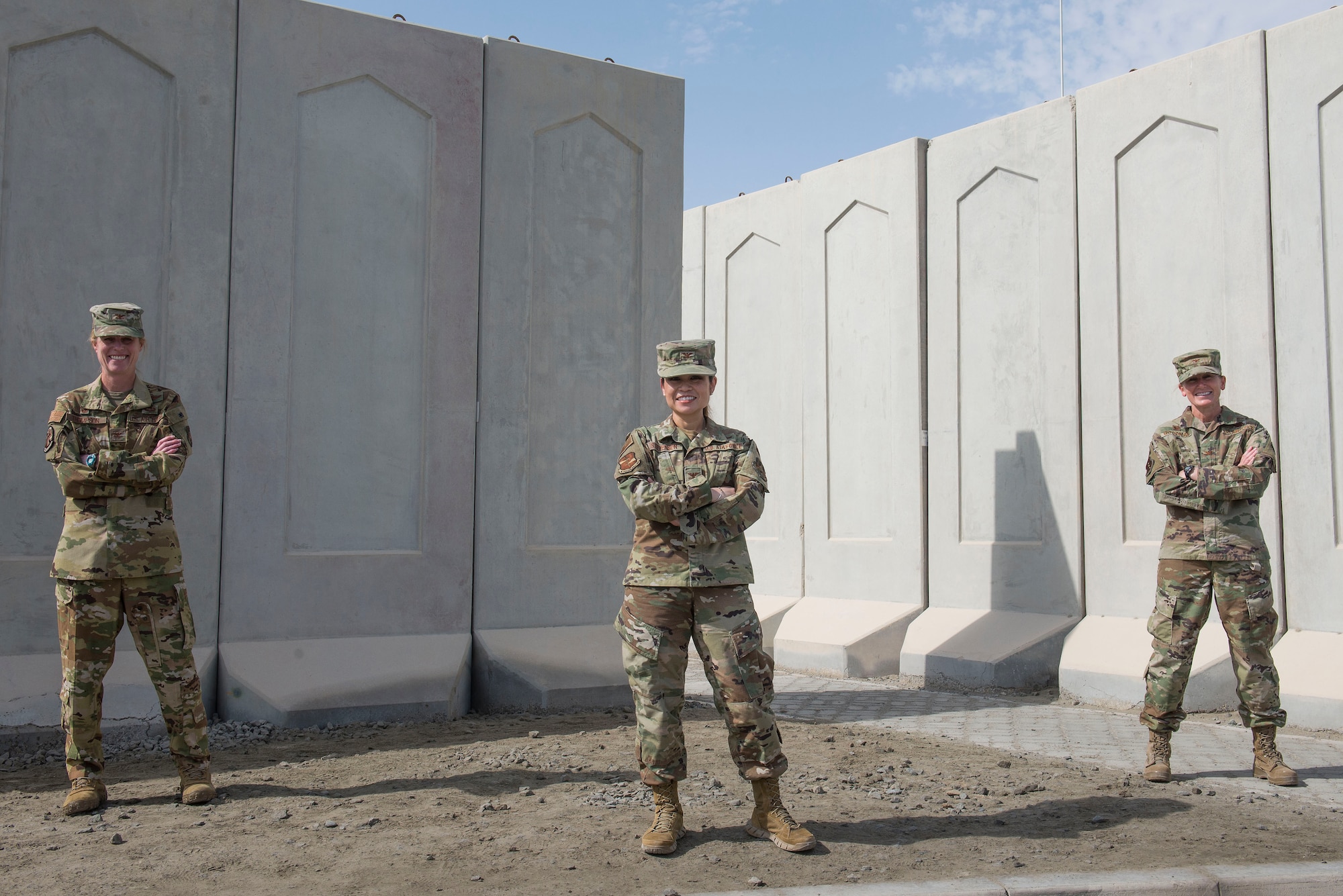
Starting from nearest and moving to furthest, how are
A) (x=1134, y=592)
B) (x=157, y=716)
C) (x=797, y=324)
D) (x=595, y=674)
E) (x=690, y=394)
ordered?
(x=690, y=394), (x=157, y=716), (x=595, y=674), (x=1134, y=592), (x=797, y=324)

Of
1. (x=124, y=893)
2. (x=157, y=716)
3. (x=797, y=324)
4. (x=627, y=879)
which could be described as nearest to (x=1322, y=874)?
(x=627, y=879)

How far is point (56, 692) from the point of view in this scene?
643 cm

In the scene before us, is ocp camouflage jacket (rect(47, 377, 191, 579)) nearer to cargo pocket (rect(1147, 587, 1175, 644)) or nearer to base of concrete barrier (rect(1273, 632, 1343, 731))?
cargo pocket (rect(1147, 587, 1175, 644))

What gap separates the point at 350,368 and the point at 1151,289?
6.39 meters

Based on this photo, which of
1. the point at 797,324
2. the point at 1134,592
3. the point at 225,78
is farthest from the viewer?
the point at 797,324

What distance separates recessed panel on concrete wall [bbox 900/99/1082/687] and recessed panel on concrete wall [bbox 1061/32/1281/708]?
0.23 m

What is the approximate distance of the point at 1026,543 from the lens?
9.67 metres

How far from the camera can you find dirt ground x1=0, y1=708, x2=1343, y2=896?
13.3 ft

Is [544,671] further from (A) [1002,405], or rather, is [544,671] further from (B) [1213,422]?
(A) [1002,405]

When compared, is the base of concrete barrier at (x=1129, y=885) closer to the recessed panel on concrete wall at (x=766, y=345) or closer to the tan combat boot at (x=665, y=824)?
the tan combat boot at (x=665, y=824)

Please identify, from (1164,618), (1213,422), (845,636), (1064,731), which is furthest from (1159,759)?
(845,636)

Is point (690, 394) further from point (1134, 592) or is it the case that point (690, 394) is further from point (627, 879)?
point (1134, 592)

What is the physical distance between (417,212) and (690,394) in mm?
4159

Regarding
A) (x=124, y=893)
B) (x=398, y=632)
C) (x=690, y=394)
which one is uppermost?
(x=690, y=394)
